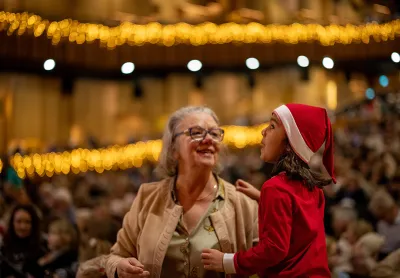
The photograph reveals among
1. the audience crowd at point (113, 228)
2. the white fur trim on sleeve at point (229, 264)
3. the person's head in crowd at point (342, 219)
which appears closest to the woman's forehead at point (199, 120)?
the audience crowd at point (113, 228)

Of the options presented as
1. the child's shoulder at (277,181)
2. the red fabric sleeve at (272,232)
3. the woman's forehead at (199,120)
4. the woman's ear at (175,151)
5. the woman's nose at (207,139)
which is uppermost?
the woman's forehead at (199,120)

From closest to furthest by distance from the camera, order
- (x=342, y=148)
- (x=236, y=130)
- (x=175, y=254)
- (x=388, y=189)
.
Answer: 1. (x=175, y=254)
2. (x=388, y=189)
3. (x=342, y=148)
4. (x=236, y=130)

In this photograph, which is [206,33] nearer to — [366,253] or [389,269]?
[366,253]

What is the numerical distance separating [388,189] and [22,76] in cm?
1172

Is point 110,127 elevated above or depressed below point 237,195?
above

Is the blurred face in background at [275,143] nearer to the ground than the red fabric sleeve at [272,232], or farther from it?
farther from it

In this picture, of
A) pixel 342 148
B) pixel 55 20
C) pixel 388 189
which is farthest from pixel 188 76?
pixel 388 189

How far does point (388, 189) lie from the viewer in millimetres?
6215

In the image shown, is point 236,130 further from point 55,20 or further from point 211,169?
point 211,169

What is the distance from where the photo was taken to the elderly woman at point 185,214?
2672 mm

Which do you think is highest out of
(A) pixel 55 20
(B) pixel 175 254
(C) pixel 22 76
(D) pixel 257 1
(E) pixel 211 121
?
(D) pixel 257 1

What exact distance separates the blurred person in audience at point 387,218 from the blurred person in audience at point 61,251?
2.45 metres

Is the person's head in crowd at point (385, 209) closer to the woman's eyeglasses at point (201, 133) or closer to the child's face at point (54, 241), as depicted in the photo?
the child's face at point (54, 241)

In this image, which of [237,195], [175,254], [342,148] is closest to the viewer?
[175,254]
